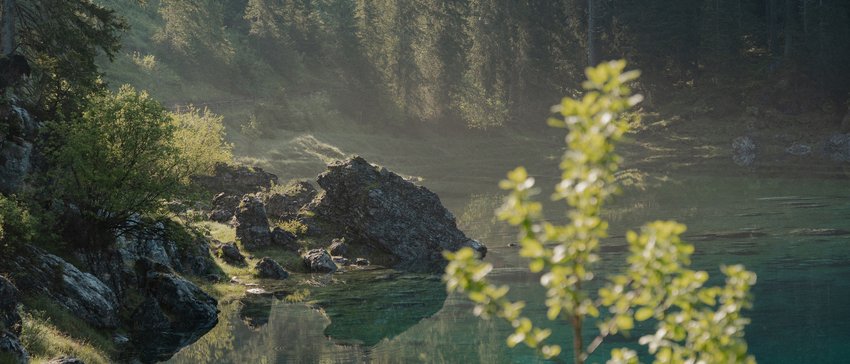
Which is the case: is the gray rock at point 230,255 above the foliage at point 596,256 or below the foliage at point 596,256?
above

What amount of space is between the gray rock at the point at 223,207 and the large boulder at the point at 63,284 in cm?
2436

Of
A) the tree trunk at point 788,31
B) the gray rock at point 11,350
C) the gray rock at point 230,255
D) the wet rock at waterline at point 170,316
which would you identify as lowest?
the gray rock at point 11,350

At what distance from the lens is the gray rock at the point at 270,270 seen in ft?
142

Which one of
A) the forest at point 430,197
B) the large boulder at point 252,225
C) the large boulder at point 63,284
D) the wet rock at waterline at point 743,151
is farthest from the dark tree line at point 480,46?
the large boulder at point 63,284

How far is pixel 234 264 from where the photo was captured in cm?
4469

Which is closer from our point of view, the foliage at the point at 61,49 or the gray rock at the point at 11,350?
the gray rock at the point at 11,350

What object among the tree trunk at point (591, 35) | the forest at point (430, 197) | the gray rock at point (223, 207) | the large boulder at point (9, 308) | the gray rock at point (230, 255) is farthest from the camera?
the tree trunk at point (591, 35)

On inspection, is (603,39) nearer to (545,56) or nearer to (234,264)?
(545,56)

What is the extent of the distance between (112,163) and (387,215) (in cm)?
2112

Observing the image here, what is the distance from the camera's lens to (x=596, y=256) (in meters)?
7.41

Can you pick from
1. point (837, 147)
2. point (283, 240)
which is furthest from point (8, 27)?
point (837, 147)

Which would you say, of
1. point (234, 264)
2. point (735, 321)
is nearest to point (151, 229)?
point (234, 264)

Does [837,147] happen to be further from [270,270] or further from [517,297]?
[270,270]

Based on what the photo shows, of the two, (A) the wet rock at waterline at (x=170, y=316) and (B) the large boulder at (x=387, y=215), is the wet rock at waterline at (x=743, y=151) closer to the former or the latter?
(B) the large boulder at (x=387, y=215)
